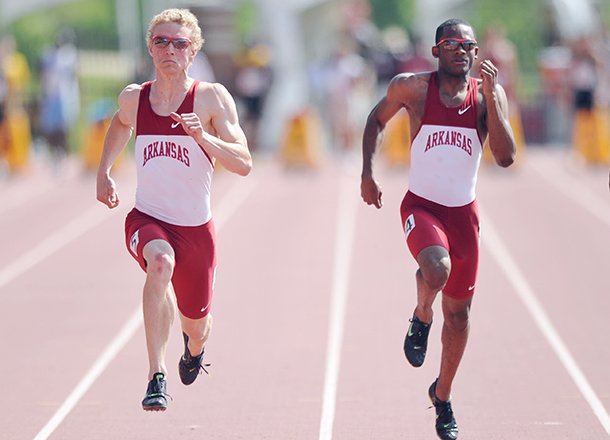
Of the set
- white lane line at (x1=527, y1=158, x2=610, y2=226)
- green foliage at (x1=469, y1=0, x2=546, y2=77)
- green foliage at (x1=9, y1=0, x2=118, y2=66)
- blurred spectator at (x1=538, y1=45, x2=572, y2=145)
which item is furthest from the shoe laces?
green foliage at (x1=9, y1=0, x2=118, y2=66)

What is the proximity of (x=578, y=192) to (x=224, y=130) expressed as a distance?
43.1 feet

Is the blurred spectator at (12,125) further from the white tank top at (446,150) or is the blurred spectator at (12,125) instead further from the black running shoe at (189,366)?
the white tank top at (446,150)

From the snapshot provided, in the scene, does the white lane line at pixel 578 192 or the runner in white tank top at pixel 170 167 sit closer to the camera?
the runner in white tank top at pixel 170 167

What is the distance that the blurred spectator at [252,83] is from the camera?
24188mm

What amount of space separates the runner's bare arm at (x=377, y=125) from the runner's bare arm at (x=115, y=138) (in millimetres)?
1157

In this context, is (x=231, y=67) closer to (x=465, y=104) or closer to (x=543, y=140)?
(x=543, y=140)

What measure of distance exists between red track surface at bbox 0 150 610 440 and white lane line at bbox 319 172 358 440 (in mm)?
20

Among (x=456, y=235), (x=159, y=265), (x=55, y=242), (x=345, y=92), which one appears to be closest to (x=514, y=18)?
(x=345, y=92)

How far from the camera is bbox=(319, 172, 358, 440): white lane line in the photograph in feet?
25.6

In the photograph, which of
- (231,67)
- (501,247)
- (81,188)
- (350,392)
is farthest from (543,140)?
(350,392)

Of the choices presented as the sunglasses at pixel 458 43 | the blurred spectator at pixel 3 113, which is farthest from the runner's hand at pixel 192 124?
the blurred spectator at pixel 3 113

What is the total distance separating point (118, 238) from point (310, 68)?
1341cm

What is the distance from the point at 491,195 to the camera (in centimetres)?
1877

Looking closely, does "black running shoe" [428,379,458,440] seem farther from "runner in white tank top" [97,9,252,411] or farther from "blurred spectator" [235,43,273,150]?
"blurred spectator" [235,43,273,150]
